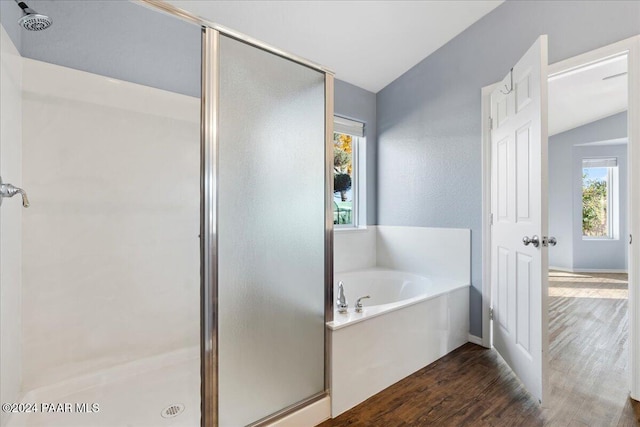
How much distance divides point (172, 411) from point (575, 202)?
693 centimetres

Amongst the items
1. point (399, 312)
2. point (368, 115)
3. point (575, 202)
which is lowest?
point (399, 312)

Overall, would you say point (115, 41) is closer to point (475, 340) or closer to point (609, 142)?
point (475, 340)

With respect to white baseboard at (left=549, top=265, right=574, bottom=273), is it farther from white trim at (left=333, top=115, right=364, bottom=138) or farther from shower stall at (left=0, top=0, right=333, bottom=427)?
shower stall at (left=0, top=0, right=333, bottom=427)

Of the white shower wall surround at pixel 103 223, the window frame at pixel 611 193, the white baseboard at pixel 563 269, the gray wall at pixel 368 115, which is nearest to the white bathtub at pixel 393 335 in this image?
the white shower wall surround at pixel 103 223

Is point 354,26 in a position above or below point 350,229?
above

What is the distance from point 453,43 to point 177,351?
3.29 metres

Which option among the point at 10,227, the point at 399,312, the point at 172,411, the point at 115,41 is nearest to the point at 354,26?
the point at 115,41

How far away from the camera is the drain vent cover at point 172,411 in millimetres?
1724

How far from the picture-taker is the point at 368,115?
3.47 meters

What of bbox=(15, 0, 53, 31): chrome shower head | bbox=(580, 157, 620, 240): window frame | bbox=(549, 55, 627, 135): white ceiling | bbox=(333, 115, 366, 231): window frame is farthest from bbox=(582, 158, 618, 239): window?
bbox=(15, 0, 53, 31): chrome shower head

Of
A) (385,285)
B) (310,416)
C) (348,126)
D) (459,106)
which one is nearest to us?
(310,416)

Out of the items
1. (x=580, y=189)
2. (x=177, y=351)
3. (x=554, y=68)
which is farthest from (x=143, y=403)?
(x=580, y=189)

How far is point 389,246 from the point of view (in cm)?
342

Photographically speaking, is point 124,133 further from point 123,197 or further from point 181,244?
point 181,244
